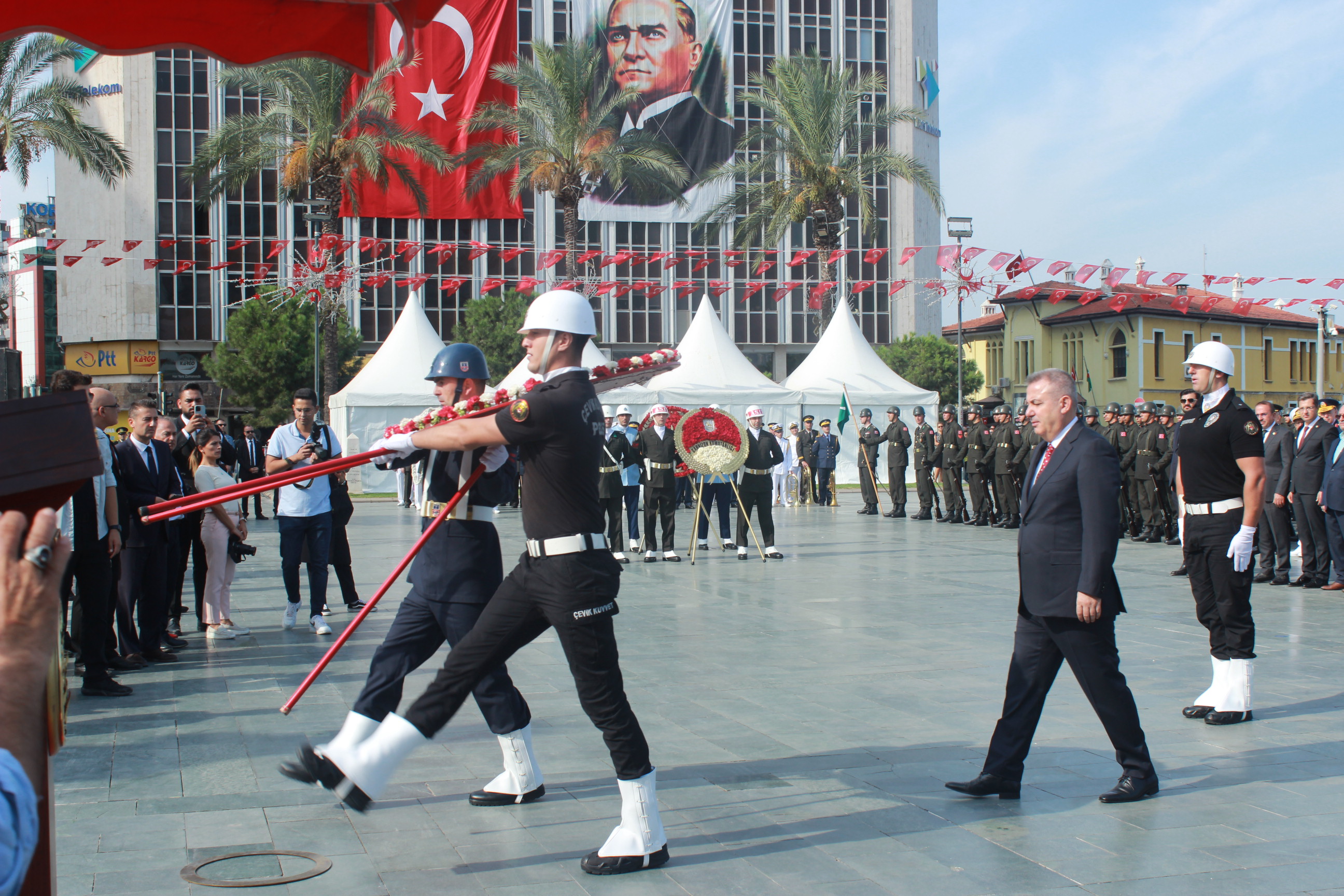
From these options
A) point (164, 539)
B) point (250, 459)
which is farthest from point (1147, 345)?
point (164, 539)

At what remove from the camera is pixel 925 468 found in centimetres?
2342

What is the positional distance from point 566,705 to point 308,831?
94.6 inches

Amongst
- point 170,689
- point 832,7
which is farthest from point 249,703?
point 832,7

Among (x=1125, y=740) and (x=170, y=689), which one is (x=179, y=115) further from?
(x=1125, y=740)

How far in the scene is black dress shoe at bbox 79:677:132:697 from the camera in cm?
718

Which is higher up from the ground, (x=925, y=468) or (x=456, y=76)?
(x=456, y=76)

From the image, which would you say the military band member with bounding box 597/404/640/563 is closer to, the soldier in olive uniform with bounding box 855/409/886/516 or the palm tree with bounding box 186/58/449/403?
the soldier in olive uniform with bounding box 855/409/886/516

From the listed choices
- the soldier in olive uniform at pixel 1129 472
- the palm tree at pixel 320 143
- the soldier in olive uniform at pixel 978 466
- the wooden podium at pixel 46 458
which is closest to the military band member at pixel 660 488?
the soldier in olive uniform at pixel 1129 472

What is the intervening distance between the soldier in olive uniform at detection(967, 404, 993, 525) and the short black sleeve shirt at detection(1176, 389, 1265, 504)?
14.7m

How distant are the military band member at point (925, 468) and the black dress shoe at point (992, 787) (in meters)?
18.3

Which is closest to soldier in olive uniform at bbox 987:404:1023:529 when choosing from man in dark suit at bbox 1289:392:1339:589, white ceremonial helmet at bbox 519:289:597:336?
man in dark suit at bbox 1289:392:1339:589

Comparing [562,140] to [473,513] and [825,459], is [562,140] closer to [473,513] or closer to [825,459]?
[825,459]

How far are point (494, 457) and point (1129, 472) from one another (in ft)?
51.3

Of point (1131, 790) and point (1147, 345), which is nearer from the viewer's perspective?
point (1131, 790)
